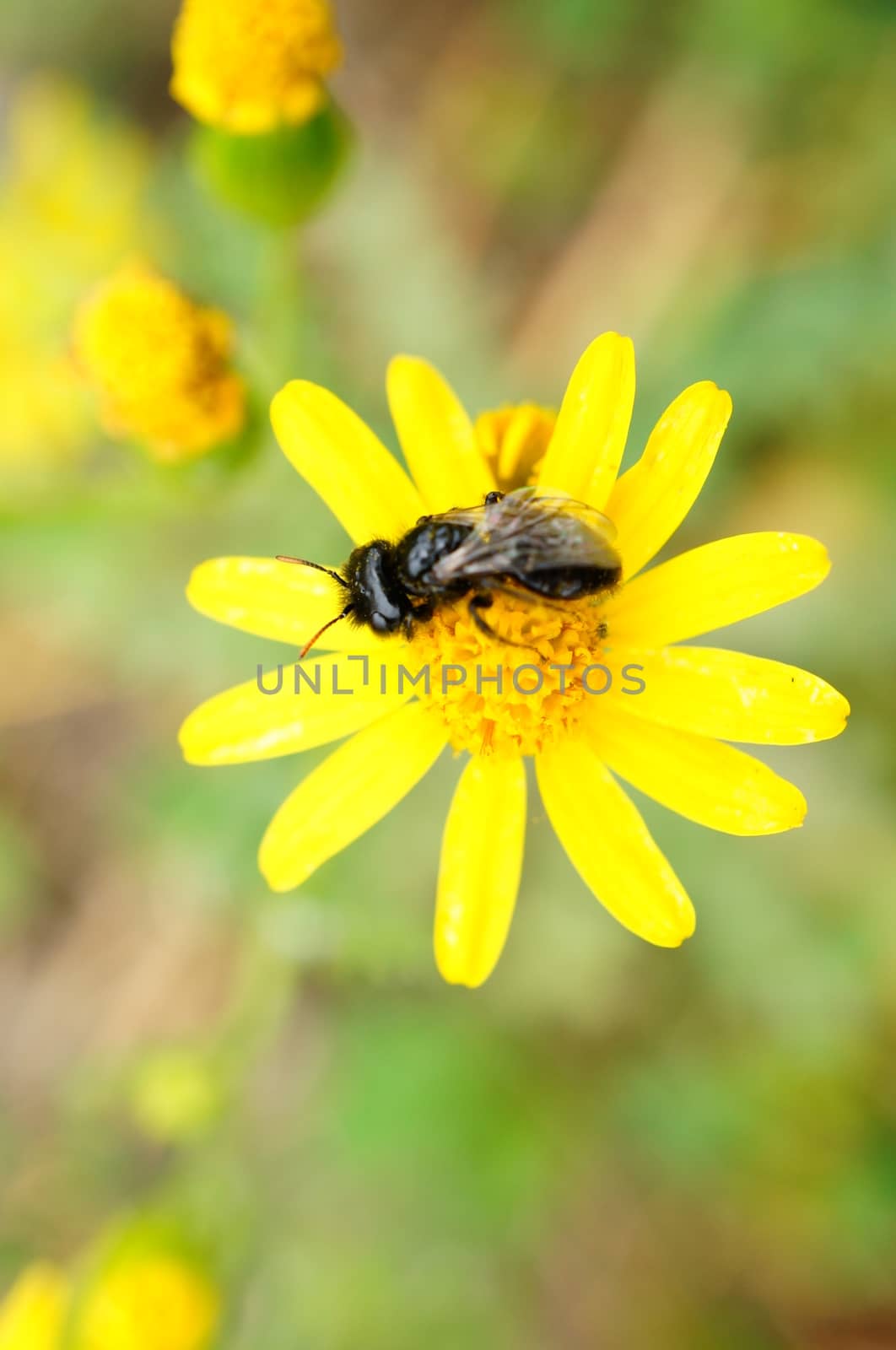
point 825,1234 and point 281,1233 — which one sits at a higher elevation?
point 281,1233

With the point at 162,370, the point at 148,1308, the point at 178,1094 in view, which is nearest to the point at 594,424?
the point at 162,370

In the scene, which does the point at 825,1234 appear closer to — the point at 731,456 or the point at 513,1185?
the point at 513,1185

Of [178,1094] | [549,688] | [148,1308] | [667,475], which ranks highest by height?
[667,475]

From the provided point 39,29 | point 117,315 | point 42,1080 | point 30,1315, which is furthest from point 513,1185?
point 39,29

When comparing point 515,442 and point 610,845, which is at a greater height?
point 515,442

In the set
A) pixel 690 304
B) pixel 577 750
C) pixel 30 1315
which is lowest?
pixel 30 1315

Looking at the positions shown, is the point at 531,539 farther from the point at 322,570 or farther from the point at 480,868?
the point at 480,868


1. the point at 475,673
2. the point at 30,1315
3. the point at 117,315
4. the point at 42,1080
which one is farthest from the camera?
the point at 42,1080

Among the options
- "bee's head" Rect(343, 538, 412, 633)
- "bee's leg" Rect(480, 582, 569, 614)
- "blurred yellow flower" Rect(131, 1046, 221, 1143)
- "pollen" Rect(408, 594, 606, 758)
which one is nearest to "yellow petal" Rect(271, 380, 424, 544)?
"bee's head" Rect(343, 538, 412, 633)
